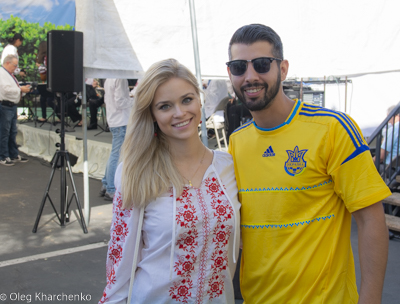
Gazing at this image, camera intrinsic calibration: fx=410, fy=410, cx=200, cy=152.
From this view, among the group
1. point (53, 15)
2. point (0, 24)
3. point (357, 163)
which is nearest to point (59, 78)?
point (357, 163)

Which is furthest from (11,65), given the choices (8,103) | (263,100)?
(263,100)

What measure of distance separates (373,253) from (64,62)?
15.0ft

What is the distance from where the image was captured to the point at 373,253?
1.61 m

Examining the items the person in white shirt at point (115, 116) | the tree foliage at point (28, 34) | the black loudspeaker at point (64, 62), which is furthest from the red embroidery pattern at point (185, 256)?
the tree foliage at point (28, 34)

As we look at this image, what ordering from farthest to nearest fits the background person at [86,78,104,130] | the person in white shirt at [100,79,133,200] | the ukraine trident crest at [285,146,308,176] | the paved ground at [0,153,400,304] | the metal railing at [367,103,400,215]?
the background person at [86,78,104,130] → the person in white shirt at [100,79,133,200] → the metal railing at [367,103,400,215] → the paved ground at [0,153,400,304] → the ukraine trident crest at [285,146,308,176]

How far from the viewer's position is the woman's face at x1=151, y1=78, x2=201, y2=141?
1.99 meters

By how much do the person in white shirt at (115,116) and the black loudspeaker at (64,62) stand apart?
1.44m

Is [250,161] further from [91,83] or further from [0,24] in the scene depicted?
[0,24]

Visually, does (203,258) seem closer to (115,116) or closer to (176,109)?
(176,109)

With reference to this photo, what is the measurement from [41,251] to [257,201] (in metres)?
3.73

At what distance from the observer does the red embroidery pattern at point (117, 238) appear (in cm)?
185

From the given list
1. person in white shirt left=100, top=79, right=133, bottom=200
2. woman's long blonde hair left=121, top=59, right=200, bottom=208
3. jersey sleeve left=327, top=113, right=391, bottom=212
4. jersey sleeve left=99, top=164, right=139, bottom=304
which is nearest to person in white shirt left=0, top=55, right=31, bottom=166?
person in white shirt left=100, top=79, right=133, bottom=200

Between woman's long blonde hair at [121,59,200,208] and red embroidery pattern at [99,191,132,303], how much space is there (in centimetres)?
6

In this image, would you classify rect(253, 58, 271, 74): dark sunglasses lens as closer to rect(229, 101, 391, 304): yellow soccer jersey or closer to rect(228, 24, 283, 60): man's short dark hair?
rect(228, 24, 283, 60): man's short dark hair
